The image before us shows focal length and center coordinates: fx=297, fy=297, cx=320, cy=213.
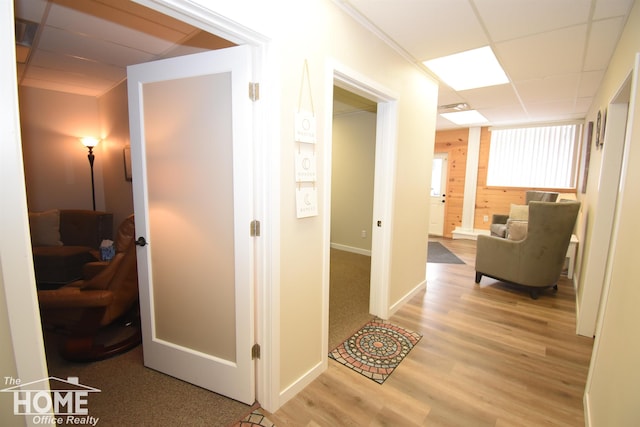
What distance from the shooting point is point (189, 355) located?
193cm

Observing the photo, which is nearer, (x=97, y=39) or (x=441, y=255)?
(x=97, y=39)

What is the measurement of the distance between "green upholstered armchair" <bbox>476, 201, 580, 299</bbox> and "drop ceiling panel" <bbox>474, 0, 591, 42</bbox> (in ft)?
5.92

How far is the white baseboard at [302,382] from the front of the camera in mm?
1818

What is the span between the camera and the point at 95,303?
2.02 m

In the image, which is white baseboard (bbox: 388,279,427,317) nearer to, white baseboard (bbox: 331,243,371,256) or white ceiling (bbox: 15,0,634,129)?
white baseboard (bbox: 331,243,371,256)

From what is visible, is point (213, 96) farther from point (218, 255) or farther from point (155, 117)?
point (218, 255)

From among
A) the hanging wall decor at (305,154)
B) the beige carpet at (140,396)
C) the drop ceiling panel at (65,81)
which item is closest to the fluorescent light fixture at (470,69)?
the hanging wall decor at (305,154)

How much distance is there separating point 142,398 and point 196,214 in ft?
3.87

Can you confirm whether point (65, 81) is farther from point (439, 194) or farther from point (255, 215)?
point (439, 194)

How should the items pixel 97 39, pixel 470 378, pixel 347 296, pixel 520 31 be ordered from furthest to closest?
pixel 347 296 < pixel 97 39 < pixel 520 31 < pixel 470 378

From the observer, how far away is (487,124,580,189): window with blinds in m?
5.59

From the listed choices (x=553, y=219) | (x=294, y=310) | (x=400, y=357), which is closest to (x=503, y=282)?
(x=553, y=219)

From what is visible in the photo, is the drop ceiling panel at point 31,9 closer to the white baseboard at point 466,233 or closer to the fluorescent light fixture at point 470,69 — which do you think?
the fluorescent light fixture at point 470,69

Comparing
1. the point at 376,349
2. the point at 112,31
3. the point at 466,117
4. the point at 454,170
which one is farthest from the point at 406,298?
the point at 454,170
